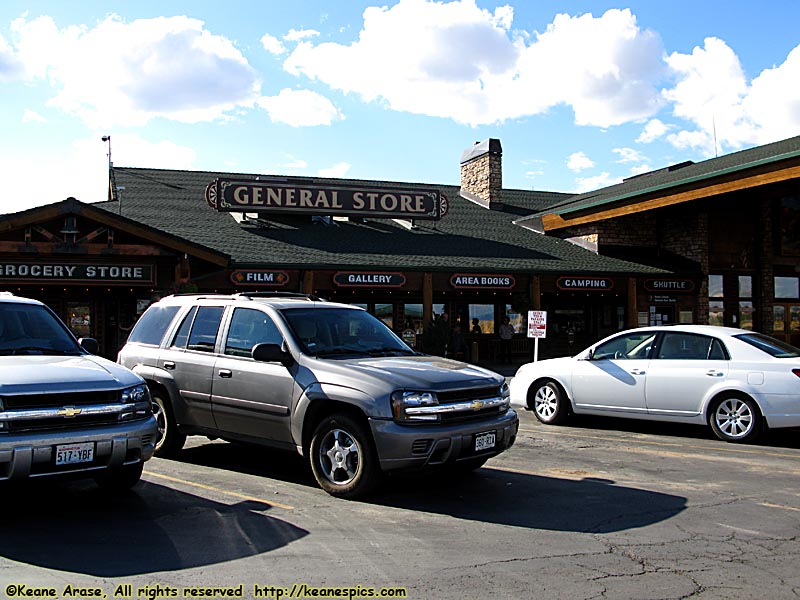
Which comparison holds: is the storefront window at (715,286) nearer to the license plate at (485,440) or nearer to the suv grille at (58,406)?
the license plate at (485,440)

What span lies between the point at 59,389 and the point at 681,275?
2242cm

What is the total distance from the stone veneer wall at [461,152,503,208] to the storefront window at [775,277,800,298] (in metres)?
10.5

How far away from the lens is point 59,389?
227 inches

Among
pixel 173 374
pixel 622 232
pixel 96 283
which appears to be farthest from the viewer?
pixel 622 232

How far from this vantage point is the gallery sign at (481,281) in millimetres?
22375

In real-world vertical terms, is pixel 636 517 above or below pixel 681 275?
below

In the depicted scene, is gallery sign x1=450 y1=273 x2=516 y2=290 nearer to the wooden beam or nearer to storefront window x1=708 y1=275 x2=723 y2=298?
the wooden beam

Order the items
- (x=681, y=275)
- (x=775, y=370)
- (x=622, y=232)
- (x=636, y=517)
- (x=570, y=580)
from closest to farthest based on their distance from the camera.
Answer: (x=570, y=580), (x=636, y=517), (x=775, y=370), (x=681, y=275), (x=622, y=232)

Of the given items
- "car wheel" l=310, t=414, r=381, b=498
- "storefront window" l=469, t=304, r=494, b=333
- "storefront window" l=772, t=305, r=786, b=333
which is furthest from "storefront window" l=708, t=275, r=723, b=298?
"car wheel" l=310, t=414, r=381, b=498

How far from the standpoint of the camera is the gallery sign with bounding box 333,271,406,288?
2148 centimetres

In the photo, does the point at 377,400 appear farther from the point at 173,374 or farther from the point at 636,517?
the point at 173,374

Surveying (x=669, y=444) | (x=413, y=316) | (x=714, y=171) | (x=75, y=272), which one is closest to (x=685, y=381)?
(x=669, y=444)

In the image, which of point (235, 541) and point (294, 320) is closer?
point (235, 541)

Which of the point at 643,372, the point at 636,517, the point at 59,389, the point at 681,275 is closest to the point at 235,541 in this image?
the point at 59,389
